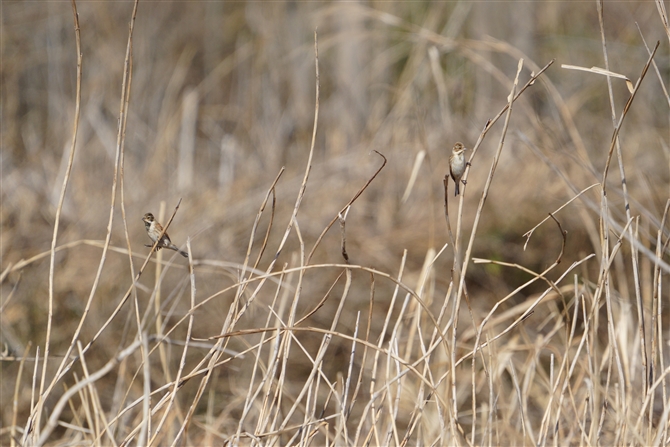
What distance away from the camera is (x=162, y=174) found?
4707mm

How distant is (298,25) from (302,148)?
1503mm

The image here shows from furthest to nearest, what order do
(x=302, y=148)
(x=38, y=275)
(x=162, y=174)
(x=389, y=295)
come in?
(x=302, y=148)
(x=162, y=174)
(x=389, y=295)
(x=38, y=275)

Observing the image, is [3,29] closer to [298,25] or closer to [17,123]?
[17,123]

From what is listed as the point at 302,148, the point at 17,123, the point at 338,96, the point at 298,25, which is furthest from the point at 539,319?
the point at 17,123

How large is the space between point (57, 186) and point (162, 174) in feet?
2.42

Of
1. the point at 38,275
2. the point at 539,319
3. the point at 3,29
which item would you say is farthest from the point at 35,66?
the point at 539,319

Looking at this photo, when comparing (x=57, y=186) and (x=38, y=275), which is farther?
(x=57, y=186)

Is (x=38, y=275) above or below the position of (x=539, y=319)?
above

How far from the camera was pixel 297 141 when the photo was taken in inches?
219

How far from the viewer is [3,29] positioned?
18.9 ft

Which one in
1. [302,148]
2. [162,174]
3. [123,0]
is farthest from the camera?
[123,0]

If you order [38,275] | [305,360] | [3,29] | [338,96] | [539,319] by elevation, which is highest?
[3,29]

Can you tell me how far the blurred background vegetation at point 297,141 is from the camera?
11.6 ft

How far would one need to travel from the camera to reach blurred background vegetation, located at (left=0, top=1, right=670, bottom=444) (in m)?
3.54
